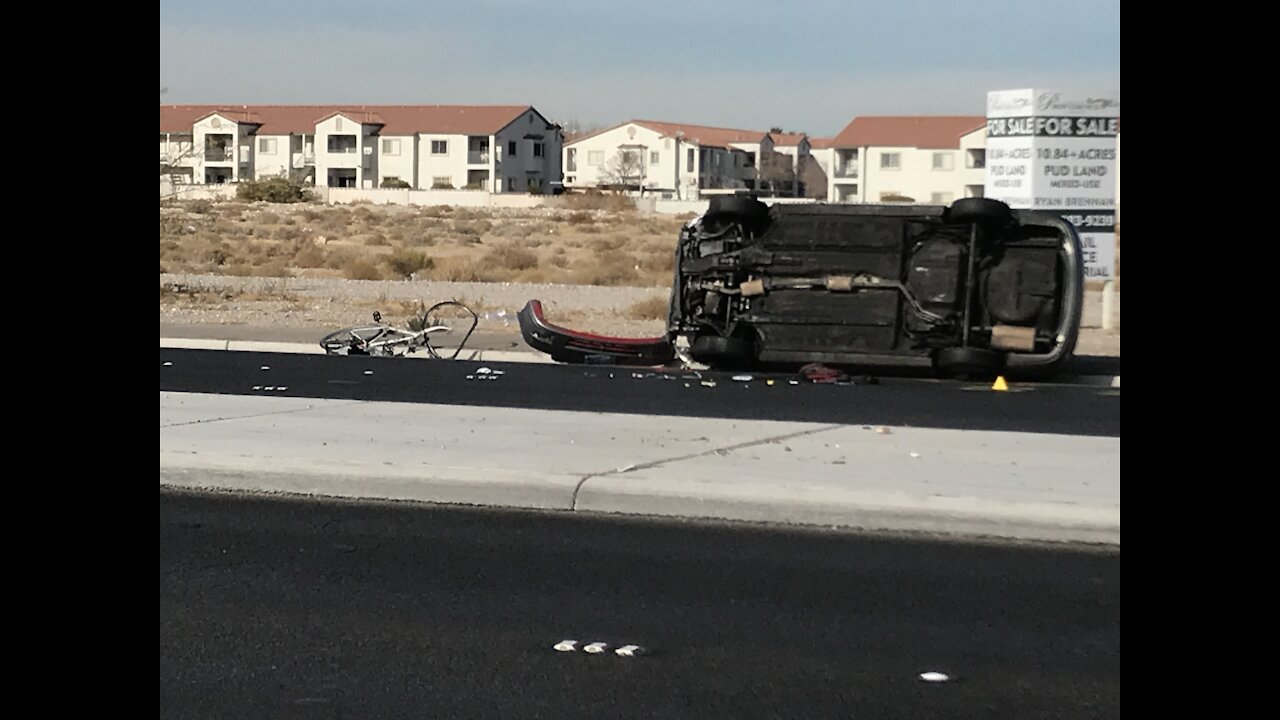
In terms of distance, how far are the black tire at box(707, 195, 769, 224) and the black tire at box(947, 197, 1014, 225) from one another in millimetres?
1902

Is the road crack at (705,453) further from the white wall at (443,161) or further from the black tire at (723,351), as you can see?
the white wall at (443,161)

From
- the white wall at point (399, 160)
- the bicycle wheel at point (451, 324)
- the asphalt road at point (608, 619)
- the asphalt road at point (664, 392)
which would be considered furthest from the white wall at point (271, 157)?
the asphalt road at point (608, 619)

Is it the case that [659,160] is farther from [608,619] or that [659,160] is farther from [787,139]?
[608,619]

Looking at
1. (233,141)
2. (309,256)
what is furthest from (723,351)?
(233,141)

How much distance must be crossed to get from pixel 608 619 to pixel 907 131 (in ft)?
296

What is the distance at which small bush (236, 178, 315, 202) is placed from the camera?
9175 centimetres

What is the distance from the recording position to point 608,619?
695 centimetres

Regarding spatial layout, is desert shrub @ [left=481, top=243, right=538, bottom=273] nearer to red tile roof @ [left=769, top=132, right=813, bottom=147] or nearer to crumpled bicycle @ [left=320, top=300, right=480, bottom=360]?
crumpled bicycle @ [left=320, top=300, right=480, bottom=360]

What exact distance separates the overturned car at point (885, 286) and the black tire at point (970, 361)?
0.01 m

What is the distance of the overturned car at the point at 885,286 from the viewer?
1546cm

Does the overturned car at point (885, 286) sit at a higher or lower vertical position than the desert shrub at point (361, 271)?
lower

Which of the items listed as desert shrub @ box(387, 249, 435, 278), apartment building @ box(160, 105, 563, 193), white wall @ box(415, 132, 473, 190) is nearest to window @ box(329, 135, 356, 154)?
apartment building @ box(160, 105, 563, 193)
